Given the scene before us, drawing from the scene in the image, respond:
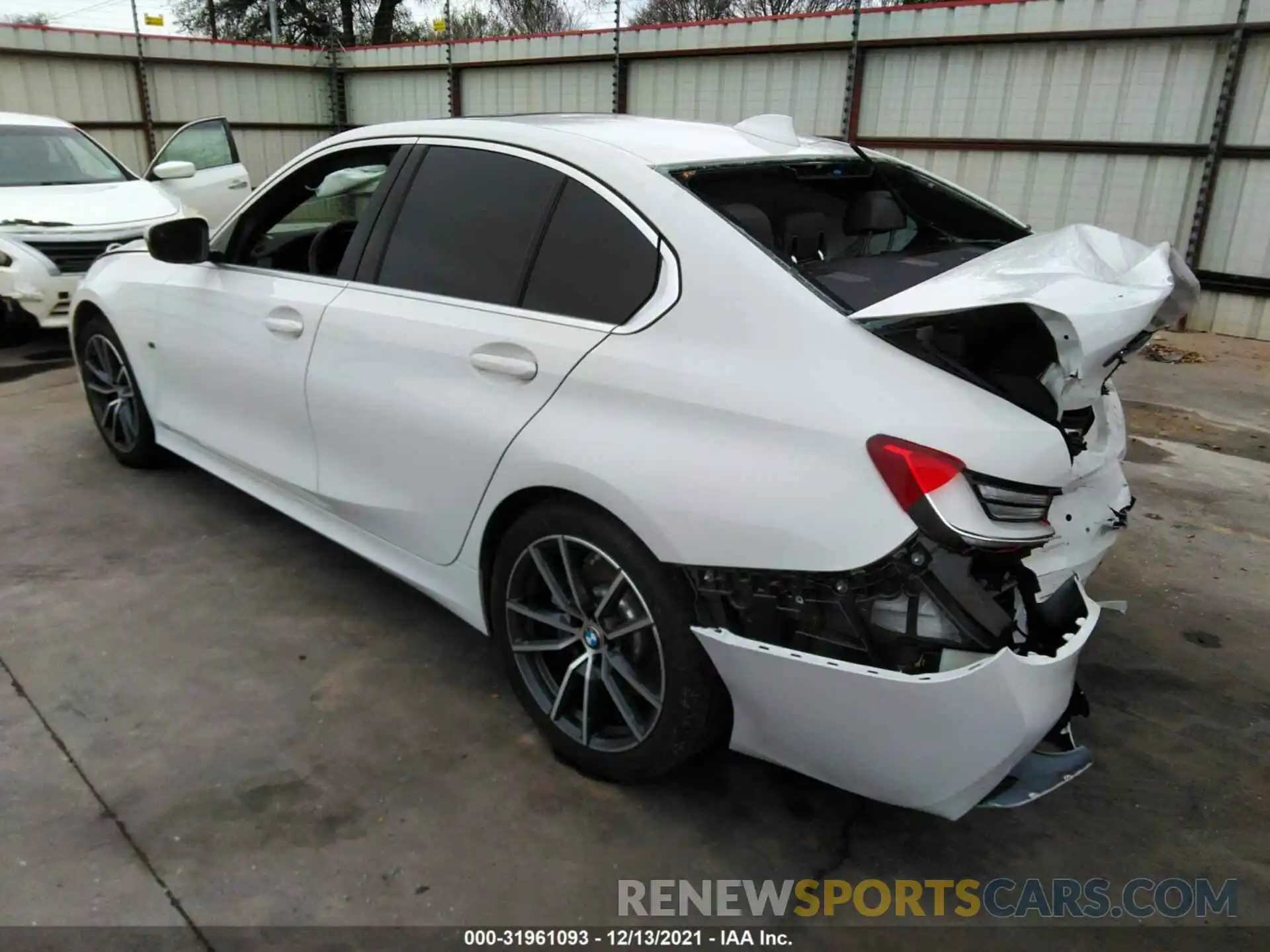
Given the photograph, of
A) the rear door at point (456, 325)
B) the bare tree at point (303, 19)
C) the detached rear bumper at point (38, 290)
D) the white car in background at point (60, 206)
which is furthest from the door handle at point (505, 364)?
the bare tree at point (303, 19)

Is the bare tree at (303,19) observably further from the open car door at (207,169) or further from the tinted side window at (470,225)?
the tinted side window at (470,225)

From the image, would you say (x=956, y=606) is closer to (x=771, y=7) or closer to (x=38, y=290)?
(x=38, y=290)

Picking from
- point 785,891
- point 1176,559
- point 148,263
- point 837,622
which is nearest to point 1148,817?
point 785,891

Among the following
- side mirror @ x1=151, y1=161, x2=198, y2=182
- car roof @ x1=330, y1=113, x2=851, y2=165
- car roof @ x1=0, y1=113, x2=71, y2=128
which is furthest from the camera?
side mirror @ x1=151, y1=161, x2=198, y2=182

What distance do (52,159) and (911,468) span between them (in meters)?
8.05

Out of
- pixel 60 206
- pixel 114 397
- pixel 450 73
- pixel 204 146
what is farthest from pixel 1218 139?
pixel 450 73

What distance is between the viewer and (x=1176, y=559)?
4.01 metres

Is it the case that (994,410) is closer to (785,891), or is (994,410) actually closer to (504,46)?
(785,891)

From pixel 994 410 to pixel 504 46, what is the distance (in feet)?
40.0

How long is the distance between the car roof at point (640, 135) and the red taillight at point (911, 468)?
1.07 meters

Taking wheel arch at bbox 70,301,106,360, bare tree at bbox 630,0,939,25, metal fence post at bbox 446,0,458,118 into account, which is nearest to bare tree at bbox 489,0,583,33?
bare tree at bbox 630,0,939,25

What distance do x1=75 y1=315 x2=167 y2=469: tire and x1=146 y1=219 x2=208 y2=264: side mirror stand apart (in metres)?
0.94

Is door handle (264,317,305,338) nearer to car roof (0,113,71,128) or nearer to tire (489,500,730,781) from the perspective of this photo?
tire (489,500,730,781)

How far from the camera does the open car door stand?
8.92m
